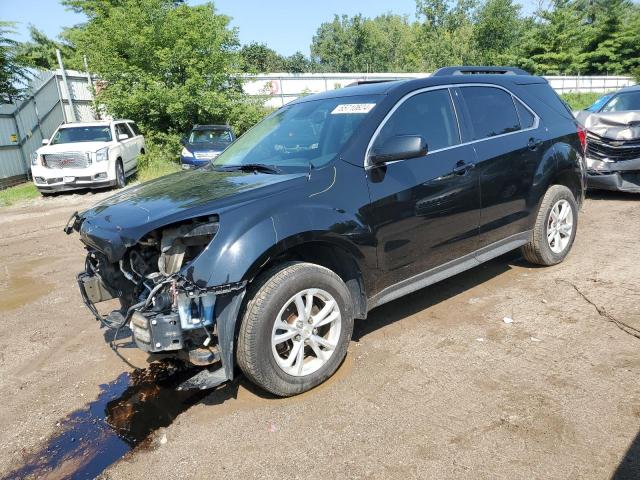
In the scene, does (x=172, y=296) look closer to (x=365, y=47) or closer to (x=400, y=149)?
(x=400, y=149)

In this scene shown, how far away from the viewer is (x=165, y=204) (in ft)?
10.6

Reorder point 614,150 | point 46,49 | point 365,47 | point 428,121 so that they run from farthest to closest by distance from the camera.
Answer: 1. point 365,47
2. point 46,49
3. point 614,150
4. point 428,121

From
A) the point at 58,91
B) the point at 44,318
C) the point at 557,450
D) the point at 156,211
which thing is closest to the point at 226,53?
the point at 58,91

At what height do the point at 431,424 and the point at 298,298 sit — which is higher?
the point at 298,298

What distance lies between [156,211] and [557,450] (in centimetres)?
260

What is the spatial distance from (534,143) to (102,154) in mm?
11289

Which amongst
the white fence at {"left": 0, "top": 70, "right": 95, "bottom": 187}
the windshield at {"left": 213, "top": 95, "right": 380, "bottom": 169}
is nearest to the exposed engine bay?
the windshield at {"left": 213, "top": 95, "right": 380, "bottom": 169}

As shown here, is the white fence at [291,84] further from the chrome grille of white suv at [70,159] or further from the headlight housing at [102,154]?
the chrome grille of white suv at [70,159]

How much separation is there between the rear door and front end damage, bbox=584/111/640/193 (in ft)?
12.8

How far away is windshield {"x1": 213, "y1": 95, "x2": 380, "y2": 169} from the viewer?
145 inches

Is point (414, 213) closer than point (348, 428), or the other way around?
point (348, 428)

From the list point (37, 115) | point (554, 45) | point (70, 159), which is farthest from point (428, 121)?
point (554, 45)

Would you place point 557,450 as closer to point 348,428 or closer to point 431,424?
point 431,424

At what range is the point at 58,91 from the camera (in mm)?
18953
